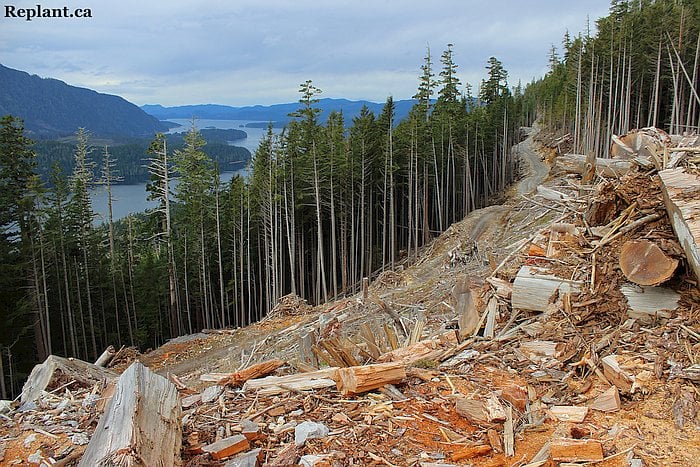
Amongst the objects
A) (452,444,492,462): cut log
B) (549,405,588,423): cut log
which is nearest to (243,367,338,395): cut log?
(452,444,492,462): cut log

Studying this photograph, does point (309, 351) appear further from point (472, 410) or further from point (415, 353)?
point (472, 410)

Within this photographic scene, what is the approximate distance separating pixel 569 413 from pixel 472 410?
2.45 ft

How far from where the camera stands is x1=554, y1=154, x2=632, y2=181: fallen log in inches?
269

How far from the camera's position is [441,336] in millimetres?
5625

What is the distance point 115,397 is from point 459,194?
127ft

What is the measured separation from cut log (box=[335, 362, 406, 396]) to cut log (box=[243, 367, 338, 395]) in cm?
12

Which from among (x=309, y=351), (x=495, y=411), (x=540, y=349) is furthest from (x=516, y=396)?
(x=309, y=351)

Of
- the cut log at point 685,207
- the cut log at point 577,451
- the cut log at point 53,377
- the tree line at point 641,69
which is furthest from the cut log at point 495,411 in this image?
the tree line at point 641,69

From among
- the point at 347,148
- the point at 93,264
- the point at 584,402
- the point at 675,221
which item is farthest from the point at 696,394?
the point at 93,264

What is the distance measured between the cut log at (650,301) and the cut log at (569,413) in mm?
1586

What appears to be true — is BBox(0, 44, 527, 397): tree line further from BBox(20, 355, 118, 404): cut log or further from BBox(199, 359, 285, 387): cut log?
BBox(199, 359, 285, 387): cut log

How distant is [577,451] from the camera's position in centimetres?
299

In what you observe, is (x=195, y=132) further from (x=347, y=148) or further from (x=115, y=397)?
(x=115, y=397)

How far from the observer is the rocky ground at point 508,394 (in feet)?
10.5
